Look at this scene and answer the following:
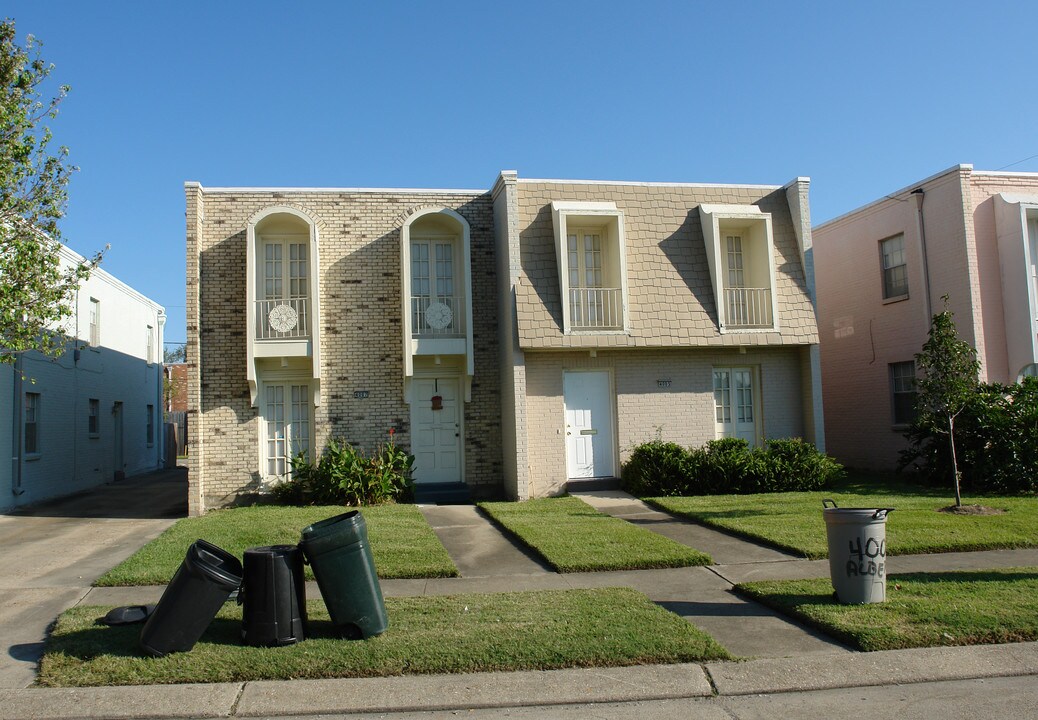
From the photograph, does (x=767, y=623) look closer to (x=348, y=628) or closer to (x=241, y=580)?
(x=348, y=628)

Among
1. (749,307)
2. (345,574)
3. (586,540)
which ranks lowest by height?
(586,540)

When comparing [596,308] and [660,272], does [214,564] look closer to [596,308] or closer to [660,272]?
[596,308]

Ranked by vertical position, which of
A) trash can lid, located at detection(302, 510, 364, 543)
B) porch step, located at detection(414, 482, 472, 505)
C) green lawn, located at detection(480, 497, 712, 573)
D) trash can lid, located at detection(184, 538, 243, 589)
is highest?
trash can lid, located at detection(302, 510, 364, 543)

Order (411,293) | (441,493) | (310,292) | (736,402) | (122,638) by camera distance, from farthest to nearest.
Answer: (736,402) < (411,293) < (441,493) < (310,292) < (122,638)

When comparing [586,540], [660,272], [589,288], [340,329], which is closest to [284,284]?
[340,329]

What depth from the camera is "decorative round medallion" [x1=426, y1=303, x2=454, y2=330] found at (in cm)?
1600

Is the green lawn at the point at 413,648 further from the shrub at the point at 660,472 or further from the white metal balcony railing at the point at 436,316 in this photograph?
the white metal balcony railing at the point at 436,316

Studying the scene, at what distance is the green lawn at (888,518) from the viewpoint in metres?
9.85

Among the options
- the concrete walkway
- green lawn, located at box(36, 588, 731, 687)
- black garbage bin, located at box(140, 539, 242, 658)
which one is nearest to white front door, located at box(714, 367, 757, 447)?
the concrete walkway

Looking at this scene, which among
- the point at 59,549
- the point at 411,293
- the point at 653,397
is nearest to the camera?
the point at 59,549

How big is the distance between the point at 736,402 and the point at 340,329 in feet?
27.5

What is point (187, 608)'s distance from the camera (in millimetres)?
6152

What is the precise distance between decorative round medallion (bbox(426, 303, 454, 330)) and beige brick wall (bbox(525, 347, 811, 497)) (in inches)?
69.9

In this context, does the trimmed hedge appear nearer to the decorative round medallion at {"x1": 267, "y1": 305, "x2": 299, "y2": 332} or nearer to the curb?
the decorative round medallion at {"x1": 267, "y1": 305, "x2": 299, "y2": 332}
